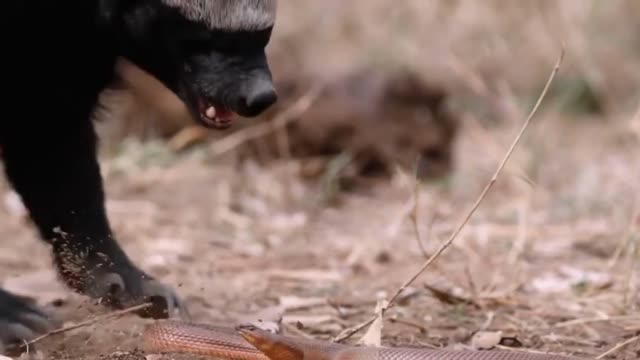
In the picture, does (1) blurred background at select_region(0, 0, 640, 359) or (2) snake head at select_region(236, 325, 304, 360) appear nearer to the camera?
(2) snake head at select_region(236, 325, 304, 360)

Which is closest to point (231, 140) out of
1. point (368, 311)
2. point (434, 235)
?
point (434, 235)

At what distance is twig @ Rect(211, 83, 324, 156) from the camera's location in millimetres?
6328

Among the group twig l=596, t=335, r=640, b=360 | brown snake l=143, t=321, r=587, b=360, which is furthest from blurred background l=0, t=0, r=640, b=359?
brown snake l=143, t=321, r=587, b=360

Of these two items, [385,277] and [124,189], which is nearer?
[385,277]

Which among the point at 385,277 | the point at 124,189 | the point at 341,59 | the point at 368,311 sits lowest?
the point at 368,311

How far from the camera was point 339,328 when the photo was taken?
3492 millimetres

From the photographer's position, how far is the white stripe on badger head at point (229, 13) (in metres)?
2.93

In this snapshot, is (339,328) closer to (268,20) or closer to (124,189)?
(268,20)

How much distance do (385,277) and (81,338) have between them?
1.58m

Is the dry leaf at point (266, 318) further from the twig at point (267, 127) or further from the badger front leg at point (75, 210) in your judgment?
the twig at point (267, 127)

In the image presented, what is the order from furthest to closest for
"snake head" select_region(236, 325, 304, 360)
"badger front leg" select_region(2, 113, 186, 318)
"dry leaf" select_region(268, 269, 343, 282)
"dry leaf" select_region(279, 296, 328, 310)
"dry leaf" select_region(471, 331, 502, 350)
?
"dry leaf" select_region(268, 269, 343, 282), "dry leaf" select_region(279, 296, 328, 310), "badger front leg" select_region(2, 113, 186, 318), "dry leaf" select_region(471, 331, 502, 350), "snake head" select_region(236, 325, 304, 360)

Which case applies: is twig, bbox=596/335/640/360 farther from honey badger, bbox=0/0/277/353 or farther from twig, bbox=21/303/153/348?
twig, bbox=21/303/153/348

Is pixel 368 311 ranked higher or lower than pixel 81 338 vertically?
higher

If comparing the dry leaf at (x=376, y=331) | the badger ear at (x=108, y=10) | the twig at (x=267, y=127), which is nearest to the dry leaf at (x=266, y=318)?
the dry leaf at (x=376, y=331)
